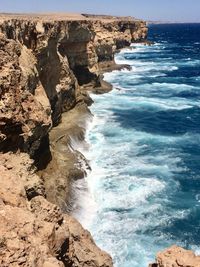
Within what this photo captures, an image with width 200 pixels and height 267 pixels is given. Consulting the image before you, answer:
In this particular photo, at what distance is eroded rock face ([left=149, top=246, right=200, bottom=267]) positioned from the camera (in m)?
11.2

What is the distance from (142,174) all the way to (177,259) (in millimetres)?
23498

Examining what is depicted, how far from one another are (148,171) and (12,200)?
23668 millimetres

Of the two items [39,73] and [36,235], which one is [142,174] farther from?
[36,235]

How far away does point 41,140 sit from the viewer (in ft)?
99.2

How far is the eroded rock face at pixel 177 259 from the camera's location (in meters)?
11.2

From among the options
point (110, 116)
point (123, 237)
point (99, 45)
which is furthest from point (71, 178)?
point (99, 45)

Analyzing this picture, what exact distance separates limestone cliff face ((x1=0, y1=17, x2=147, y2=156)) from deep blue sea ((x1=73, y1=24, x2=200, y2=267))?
5161 millimetres

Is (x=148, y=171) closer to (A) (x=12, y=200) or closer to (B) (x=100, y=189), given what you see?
(B) (x=100, y=189)

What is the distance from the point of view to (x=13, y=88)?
21.1m

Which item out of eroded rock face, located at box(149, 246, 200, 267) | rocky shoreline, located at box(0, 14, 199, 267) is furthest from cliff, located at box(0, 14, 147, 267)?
eroded rock face, located at box(149, 246, 200, 267)

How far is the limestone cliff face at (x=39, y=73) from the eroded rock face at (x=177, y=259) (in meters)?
9.97

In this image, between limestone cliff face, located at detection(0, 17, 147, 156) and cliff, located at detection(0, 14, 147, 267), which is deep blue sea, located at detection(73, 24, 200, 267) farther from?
limestone cliff face, located at detection(0, 17, 147, 156)

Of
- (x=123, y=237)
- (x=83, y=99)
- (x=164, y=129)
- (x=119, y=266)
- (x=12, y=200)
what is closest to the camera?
(x=12, y=200)

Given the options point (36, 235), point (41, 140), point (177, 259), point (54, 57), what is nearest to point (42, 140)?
point (41, 140)
